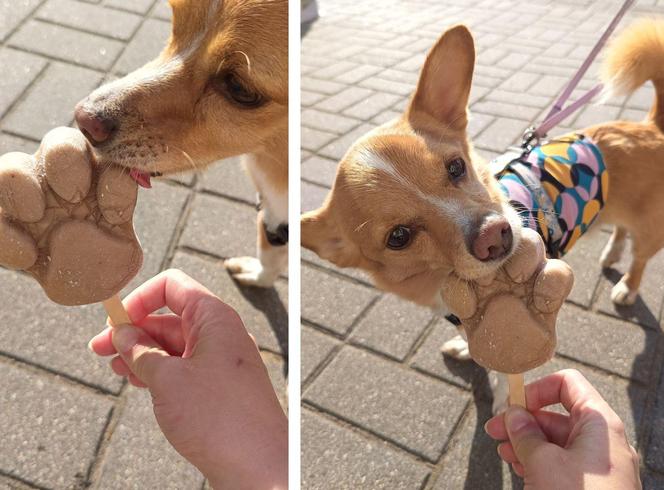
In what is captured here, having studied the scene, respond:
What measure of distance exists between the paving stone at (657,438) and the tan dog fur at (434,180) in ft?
2.76

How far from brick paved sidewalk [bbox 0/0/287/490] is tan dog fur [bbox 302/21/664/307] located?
82cm

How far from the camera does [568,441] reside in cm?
155

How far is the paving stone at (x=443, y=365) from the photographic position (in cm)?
249

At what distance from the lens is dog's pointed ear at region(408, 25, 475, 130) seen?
1.86 metres

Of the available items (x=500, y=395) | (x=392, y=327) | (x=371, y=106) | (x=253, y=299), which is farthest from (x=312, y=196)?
(x=500, y=395)

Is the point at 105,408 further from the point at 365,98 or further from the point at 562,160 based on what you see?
the point at 365,98

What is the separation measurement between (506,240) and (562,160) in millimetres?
915

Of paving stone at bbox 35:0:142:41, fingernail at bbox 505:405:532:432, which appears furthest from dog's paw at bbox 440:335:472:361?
paving stone at bbox 35:0:142:41

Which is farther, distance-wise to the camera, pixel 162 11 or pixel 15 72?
pixel 162 11

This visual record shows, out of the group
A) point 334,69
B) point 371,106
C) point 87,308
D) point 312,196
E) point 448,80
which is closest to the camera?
point 448,80

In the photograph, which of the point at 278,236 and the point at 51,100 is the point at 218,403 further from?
the point at 51,100

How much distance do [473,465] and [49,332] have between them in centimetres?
195

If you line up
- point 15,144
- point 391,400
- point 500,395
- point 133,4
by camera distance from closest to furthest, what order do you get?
1. point 500,395
2. point 391,400
3. point 15,144
4. point 133,4

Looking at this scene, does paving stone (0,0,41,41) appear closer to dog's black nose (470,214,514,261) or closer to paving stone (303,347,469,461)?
paving stone (303,347,469,461)
